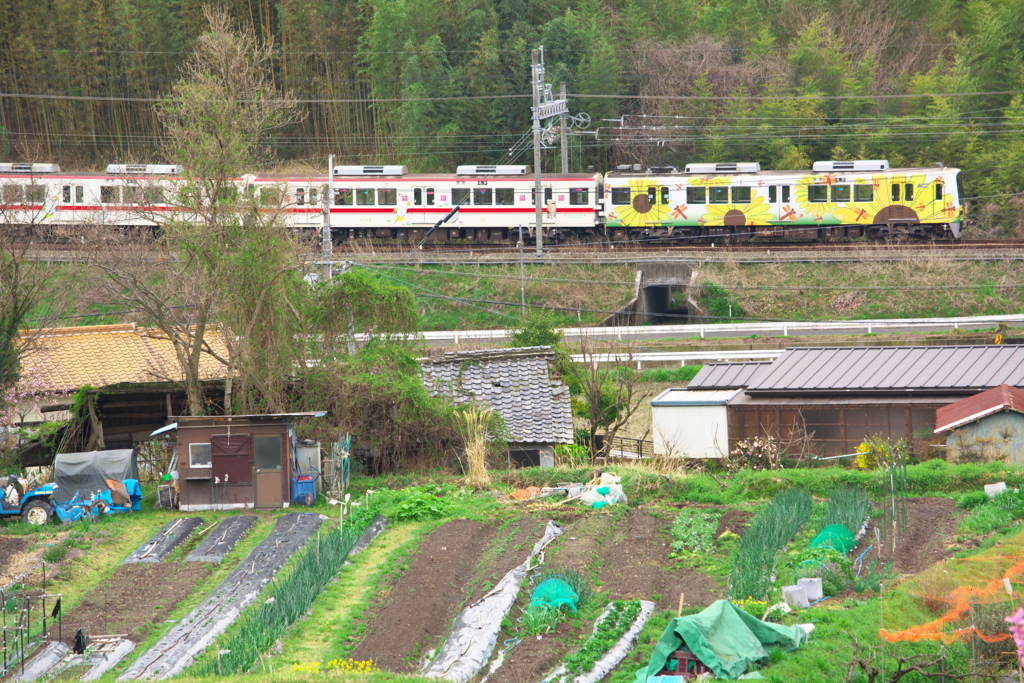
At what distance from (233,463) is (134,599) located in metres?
4.70

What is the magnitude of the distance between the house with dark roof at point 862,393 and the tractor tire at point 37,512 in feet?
38.4

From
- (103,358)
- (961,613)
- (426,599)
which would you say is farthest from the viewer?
(103,358)

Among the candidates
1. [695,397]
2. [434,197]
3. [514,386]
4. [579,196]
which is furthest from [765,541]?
[434,197]

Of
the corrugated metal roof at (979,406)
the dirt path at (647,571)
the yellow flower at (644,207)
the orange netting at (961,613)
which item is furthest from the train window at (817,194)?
the orange netting at (961,613)

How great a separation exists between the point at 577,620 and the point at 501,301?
23436mm

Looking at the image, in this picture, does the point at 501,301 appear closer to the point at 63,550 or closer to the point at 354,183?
the point at 354,183

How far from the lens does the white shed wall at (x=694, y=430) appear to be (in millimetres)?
19922

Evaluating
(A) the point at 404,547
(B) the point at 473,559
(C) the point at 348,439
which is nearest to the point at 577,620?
(B) the point at 473,559

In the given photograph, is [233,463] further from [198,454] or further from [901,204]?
[901,204]

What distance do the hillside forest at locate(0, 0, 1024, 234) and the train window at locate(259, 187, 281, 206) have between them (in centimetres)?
2682

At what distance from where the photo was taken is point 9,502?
16531 mm

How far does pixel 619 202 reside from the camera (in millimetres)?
37219

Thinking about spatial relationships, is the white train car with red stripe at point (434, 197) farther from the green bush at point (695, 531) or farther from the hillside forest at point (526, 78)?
the green bush at point (695, 531)

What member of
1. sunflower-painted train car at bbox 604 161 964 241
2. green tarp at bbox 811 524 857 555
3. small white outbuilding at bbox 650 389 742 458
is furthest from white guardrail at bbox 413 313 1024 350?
green tarp at bbox 811 524 857 555
